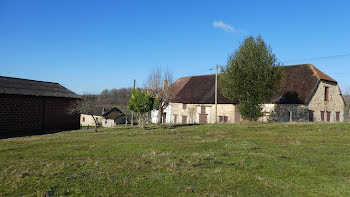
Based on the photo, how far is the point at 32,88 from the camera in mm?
23156

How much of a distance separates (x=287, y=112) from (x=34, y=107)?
26.8 metres

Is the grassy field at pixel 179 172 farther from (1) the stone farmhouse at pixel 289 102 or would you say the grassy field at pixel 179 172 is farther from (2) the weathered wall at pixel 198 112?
(2) the weathered wall at pixel 198 112

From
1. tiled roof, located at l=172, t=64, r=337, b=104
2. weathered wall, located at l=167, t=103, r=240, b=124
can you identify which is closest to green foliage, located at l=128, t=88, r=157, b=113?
tiled roof, located at l=172, t=64, r=337, b=104

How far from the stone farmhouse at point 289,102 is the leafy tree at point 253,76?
73.1 inches

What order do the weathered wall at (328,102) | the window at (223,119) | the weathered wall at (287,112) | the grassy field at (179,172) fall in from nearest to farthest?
the grassy field at (179,172) < the weathered wall at (287,112) < the weathered wall at (328,102) < the window at (223,119)

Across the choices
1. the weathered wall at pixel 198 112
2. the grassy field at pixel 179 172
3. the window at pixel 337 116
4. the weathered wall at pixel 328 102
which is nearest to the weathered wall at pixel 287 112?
the weathered wall at pixel 328 102

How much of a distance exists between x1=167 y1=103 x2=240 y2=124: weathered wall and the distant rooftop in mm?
17030

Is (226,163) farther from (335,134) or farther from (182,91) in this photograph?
(182,91)

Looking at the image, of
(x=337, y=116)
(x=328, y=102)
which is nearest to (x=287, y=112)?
(x=328, y=102)

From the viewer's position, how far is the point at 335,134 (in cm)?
1418

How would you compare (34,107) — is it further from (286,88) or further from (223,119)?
(286,88)

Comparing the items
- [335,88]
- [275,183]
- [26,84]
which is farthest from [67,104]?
[335,88]

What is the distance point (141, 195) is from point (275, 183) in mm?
3408

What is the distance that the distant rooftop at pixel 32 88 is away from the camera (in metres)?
20.8
